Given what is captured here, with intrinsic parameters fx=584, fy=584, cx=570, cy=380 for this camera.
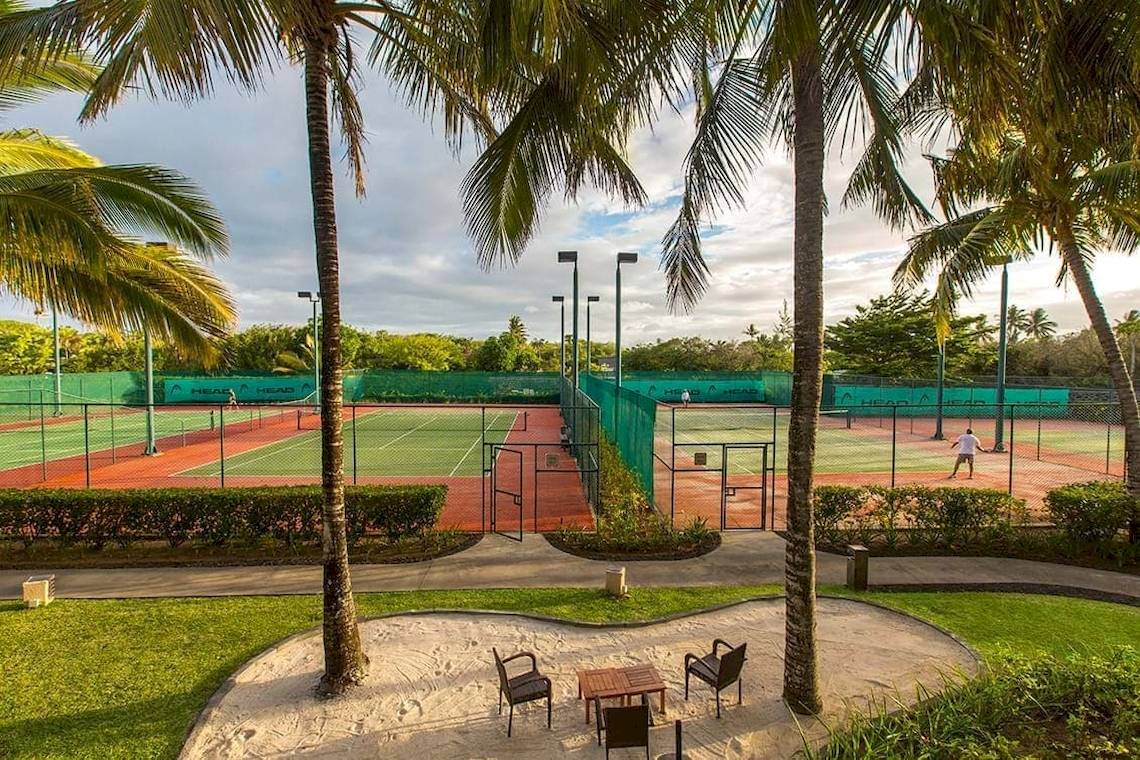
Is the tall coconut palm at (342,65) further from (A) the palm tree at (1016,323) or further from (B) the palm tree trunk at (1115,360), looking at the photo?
(A) the palm tree at (1016,323)

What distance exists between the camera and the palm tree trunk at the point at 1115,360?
10.6 meters

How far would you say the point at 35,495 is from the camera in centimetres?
1083

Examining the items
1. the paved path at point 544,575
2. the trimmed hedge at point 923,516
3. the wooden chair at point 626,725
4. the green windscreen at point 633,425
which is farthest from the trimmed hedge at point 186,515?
the trimmed hedge at point 923,516

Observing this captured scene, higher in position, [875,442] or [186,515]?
[186,515]

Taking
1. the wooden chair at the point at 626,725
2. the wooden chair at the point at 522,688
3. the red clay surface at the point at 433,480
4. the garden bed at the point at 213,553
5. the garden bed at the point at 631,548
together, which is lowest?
the red clay surface at the point at 433,480

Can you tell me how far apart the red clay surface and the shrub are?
907 cm

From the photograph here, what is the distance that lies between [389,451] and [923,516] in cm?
1974

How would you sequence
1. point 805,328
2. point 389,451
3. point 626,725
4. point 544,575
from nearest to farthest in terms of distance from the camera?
point 626,725
point 805,328
point 544,575
point 389,451

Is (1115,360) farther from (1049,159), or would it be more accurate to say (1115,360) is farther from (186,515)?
(186,515)

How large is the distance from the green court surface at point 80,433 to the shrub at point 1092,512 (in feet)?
76.7

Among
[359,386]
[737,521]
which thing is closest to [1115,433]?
[737,521]

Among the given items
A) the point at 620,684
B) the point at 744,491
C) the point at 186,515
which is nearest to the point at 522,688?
the point at 620,684

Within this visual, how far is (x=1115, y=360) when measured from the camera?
1074 cm

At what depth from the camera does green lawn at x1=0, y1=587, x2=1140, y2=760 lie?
5.37 m
